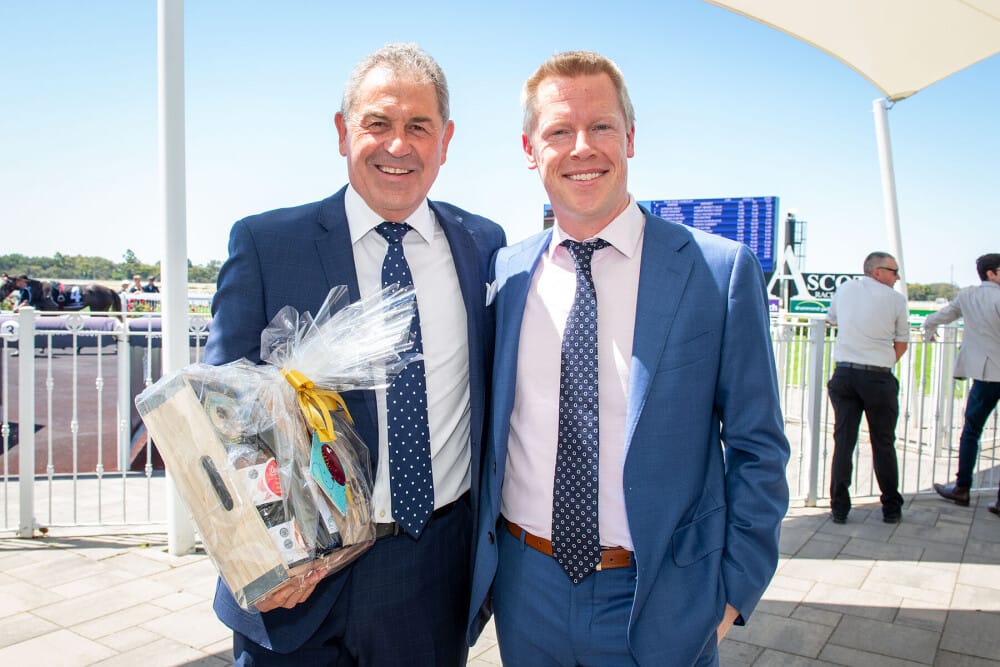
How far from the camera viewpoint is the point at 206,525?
1400mm

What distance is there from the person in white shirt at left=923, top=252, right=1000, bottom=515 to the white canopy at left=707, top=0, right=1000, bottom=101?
1840mm

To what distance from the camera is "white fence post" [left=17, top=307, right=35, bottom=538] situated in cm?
454

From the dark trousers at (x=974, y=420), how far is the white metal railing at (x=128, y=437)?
1.08ft

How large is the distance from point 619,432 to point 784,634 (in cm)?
255

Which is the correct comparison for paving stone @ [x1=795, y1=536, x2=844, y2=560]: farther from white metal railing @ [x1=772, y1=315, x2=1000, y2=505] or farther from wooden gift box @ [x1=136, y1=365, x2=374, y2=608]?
wooden gift box @ [x1=136, y1=365, x2=374, y2=608]

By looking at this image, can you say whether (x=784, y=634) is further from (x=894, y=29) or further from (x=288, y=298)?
(x=894, y=29)

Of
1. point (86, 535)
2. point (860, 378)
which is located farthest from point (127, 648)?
point (860, 378)

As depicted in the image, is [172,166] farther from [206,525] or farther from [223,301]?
[206,525]

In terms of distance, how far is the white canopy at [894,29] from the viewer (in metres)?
5.17

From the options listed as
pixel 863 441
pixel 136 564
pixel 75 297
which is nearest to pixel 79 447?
pixel 136 564

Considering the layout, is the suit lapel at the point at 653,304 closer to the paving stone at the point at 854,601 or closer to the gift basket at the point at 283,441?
the gift basket at the point at 283,441

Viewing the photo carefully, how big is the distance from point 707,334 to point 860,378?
446 cm

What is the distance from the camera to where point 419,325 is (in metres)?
1.88

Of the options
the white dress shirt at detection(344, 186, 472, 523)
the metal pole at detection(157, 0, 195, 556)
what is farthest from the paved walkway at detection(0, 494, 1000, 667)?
the white dress shirt at detection(344, 186, 472, 523)
